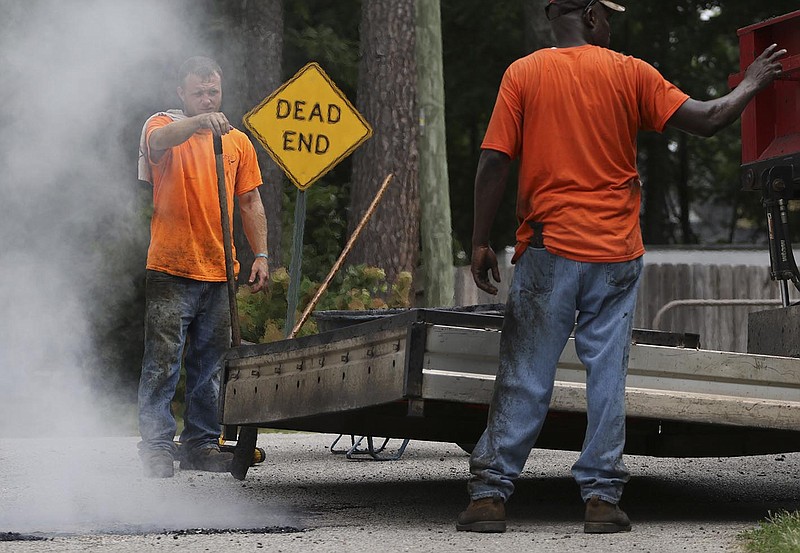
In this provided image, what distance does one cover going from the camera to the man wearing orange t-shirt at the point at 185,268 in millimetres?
7516

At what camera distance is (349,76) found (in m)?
19.0

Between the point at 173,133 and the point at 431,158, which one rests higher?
the point at 173,133

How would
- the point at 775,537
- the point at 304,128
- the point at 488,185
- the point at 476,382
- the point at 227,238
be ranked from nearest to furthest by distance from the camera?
the point at 775,537, the point at 488,185, the point at 476,382, the point at 227,238, the point at 304,128

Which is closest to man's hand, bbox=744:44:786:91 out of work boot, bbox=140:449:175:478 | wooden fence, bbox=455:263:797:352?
work boot, bbox=140:449:175:478

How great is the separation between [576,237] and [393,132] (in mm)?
9273

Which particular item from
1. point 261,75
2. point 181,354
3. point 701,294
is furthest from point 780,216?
point 701,294

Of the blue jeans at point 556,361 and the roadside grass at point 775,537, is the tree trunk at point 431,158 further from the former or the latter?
the roadside grass at point 775,537

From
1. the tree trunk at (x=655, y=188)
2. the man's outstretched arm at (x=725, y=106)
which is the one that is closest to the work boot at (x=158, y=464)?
the man's outstretched arm at (x=725, y=106)

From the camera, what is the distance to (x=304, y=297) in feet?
41.9

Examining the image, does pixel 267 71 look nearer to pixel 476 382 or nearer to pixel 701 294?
pixel 701 294

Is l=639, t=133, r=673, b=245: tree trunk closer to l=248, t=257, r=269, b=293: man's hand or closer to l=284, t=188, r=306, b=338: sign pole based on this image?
l=284, t=188, r=306, b=338: sign pole

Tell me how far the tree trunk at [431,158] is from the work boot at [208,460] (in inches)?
258

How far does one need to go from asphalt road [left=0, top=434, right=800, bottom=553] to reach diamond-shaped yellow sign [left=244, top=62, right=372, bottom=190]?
1.87m

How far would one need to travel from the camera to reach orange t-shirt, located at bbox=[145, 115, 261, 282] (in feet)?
24.7
